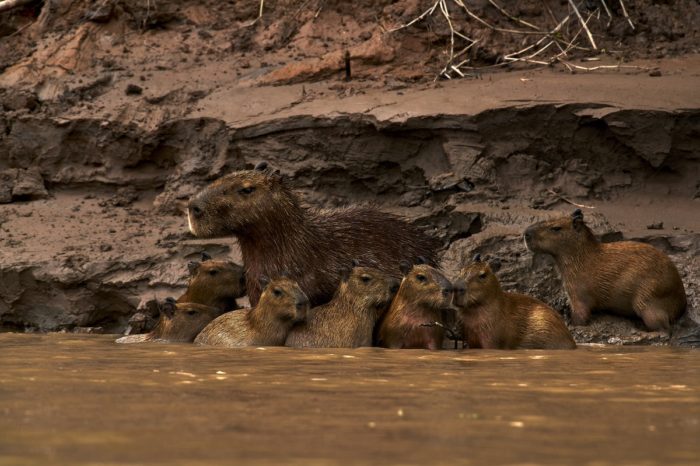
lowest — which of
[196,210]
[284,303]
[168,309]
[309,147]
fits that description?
[168,309]

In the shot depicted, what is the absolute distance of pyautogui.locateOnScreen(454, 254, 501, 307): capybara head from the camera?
7.97m

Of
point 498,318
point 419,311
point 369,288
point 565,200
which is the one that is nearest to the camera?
point 498,318

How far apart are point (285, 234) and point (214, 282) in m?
0.65

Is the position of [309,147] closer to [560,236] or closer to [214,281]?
[214,281]

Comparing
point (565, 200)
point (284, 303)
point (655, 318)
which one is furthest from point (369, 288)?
point (565, 200)

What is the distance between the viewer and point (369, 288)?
8.36 meters

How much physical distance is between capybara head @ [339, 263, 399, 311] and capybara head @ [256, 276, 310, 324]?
0.31m

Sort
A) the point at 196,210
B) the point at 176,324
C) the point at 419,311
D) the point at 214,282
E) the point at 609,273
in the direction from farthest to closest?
the point at 214,282 < the point at 196,210 < the point at 176,324 < the point at 609,273 < the point at 419,311

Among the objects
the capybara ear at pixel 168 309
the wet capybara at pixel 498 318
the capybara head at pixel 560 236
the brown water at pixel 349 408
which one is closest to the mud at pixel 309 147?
the capybara head at pixel 560 236

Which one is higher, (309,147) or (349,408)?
(309,147)

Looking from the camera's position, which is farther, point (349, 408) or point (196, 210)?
point (196, 210)

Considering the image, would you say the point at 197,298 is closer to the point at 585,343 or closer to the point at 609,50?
the point at 585,343

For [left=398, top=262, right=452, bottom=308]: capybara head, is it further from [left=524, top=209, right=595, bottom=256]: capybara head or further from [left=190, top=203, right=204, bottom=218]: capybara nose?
[left=190, top=203, right=204, bottom=218]: capybara nose

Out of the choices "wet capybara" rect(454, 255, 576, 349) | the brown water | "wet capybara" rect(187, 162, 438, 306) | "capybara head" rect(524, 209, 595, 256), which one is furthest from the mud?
the brown water
